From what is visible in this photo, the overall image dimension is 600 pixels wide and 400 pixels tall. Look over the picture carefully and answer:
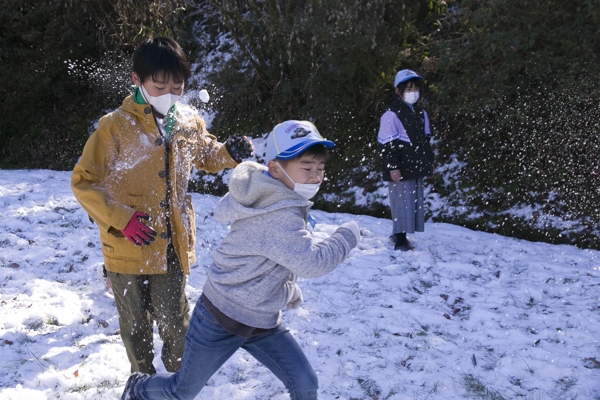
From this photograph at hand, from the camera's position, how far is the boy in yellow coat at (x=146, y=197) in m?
2.69

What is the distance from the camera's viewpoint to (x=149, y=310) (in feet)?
9.91

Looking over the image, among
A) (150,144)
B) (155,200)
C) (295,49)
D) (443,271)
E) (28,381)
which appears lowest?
(28,381)

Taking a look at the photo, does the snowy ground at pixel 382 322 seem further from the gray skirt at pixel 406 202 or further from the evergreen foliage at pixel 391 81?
the evergreen foliage at pixel 391 81

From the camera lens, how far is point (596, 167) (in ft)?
23.1

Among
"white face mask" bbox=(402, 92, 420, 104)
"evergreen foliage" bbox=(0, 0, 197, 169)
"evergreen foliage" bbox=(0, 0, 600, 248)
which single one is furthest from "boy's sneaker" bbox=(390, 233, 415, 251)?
"evergreen foliage" bbox=(0, 0, 197, 169)

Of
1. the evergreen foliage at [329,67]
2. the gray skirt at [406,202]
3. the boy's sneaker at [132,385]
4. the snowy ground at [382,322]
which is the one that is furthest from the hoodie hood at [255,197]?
the evergreen foliage at [329,67]

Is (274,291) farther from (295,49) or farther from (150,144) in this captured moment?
(295,49)

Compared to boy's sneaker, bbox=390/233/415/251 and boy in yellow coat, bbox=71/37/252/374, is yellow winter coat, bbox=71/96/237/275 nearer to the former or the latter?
boy in yellow coat, bbox=71/37/252/374

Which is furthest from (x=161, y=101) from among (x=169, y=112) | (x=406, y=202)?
(x=406, y=202)

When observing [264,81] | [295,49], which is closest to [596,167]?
[295,49]

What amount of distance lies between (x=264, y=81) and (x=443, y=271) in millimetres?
5924

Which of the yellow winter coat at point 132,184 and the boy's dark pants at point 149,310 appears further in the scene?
the boy's dark pants at point 149,310

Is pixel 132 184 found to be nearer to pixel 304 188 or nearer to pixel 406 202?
pixel 304 188

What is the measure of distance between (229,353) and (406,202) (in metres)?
3.79
